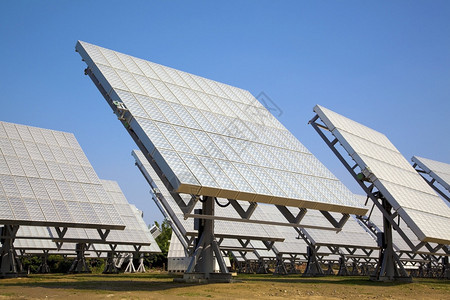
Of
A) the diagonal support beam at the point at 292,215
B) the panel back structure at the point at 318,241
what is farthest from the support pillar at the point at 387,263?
the panel back structure at the point at 318,241

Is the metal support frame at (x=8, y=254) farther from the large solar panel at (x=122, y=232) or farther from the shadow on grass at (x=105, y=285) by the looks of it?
the large solar panel at (x=122, y=232)

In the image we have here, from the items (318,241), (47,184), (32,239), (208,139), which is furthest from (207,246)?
(318,241)

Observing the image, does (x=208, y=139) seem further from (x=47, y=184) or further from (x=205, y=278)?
(x=47, y=184)

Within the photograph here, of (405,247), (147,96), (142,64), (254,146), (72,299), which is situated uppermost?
(142,64)

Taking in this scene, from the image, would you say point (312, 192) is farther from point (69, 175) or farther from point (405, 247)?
point (405, 247)

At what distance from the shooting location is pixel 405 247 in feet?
160

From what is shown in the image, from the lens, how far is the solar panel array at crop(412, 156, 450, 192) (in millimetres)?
39344

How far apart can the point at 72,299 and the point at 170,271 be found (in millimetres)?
32059

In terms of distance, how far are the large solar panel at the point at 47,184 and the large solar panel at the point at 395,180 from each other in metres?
12.8

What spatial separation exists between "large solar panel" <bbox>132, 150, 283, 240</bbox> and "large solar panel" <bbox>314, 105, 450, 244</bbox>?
442 inches

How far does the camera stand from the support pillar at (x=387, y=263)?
2770 centimetres

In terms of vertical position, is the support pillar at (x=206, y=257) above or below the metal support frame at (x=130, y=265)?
below

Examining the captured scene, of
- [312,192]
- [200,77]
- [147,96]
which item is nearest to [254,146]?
[312,192]

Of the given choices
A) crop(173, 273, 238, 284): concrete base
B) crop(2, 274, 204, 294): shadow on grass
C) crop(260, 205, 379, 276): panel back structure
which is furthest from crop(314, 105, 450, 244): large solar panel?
crop(260, 205, 379, 276): panel back structure
